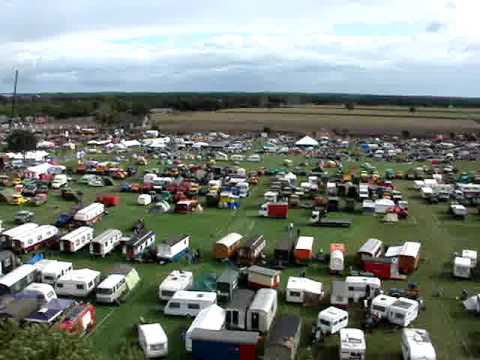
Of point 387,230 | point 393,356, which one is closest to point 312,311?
point 393,356

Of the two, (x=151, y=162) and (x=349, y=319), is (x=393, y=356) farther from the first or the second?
(x=151, y=162)

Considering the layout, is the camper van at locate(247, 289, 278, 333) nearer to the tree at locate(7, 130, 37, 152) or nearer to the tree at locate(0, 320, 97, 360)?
the tree at locate(0, 320, 97, 360)

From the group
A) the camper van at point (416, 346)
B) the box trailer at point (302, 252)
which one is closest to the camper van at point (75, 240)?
the box trailer at point (302, 252)

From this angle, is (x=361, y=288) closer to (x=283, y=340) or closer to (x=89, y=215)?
(x=283, y=340)

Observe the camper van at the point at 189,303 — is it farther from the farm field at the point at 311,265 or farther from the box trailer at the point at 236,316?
the box trailer at the point at 236,316

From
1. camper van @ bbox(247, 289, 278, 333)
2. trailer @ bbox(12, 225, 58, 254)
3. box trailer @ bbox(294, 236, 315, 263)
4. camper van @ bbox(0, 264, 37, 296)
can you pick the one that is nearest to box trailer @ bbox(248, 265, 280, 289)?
camper van @ bbox(247, 289, 278, 333)
